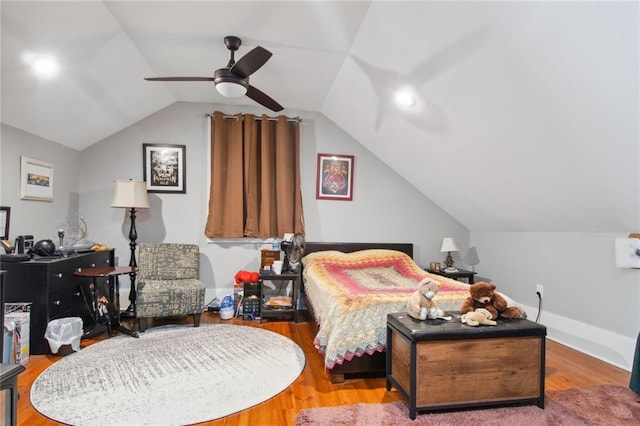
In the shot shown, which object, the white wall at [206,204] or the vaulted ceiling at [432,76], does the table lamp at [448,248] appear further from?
the vaulted ceiling at [432,76]

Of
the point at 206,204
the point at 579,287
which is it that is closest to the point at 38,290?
the point at 206,204

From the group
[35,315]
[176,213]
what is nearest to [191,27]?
[176,213]

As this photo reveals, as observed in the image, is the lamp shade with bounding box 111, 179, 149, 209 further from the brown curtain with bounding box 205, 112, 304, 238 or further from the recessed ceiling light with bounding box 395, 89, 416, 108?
the recessed ceiling light with bounding box 395, 89, 416, 108

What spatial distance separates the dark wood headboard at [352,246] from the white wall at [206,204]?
0.34ft

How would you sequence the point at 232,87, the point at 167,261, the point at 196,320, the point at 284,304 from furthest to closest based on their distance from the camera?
the point at 284,304, the point at 167,261, the point at 196,320, the point at 232,87

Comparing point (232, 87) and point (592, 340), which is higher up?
point (232, 87)

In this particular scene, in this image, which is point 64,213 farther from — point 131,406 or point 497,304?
point 497,304

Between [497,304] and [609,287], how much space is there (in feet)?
4.68

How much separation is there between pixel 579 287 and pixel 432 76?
2.34 m

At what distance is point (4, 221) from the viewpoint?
2.97 metres

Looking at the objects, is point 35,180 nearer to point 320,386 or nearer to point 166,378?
point 166,378

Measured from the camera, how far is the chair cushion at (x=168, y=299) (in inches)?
132

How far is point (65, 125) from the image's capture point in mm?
3514

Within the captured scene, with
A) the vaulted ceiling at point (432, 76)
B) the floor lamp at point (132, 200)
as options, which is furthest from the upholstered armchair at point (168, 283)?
the vaulted ceiling at point (432, 76)
